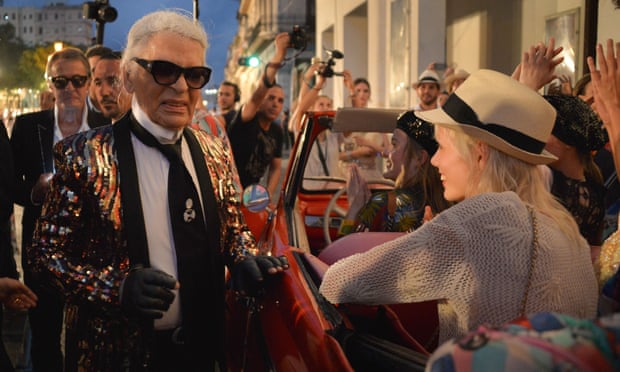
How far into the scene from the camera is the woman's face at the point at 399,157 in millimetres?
3924

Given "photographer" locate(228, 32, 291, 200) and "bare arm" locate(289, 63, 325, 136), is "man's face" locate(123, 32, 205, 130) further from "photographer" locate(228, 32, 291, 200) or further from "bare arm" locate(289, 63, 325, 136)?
"bare arm" locate(289, 63, 325, 136)

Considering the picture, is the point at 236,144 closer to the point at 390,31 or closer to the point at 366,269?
the point at 366,269

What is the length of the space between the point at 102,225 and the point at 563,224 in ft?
4.83

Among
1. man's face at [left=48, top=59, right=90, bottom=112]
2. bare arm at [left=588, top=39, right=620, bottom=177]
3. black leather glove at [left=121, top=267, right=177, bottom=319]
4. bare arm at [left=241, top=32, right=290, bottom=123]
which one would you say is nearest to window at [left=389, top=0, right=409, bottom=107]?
bare arm at [left=241, top=32, right=290, bottom=123]

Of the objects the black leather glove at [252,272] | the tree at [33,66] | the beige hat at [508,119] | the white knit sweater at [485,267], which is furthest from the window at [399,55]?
the tree at [33,66]

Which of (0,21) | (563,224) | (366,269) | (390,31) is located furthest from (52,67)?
(390,31)

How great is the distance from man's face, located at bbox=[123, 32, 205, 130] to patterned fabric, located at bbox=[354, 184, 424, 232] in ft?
4.86

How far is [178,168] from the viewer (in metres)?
2.57

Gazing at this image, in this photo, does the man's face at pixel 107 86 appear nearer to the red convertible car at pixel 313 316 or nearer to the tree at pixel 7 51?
the tree at pixel 7 51

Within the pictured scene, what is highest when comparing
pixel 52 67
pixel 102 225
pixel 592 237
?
pixel 52 67

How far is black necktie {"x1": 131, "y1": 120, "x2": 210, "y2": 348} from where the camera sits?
2.52 metres

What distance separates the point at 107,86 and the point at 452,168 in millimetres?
3074

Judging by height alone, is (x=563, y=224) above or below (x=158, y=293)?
above

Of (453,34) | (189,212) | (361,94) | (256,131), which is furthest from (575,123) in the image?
(453,34)
